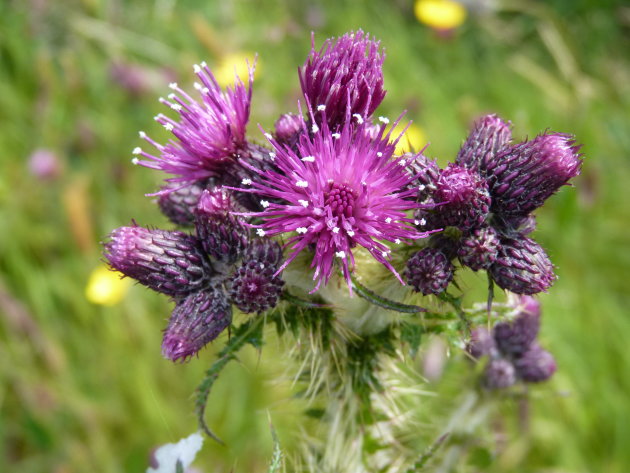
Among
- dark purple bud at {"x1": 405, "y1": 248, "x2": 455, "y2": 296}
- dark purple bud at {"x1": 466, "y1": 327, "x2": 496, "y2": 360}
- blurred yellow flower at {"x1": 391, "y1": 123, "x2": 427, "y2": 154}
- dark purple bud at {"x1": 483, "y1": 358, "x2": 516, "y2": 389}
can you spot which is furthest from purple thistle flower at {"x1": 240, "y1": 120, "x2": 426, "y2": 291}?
blurred yellow flower at {"x1": 391, "y1": 123, "x2": 427, "y2": 154}

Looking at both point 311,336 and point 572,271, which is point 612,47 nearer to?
point 572,271

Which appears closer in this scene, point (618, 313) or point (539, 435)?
point (539, 435)

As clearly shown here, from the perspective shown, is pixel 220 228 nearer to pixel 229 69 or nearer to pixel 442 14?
pixel 229 69

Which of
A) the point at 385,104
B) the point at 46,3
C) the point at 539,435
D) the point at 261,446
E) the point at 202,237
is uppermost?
the point at 46,3

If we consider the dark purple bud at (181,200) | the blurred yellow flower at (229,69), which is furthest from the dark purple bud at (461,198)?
the blurred yellow flower at (229,69)

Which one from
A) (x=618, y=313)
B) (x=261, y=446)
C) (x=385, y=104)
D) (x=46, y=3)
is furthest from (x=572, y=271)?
(x=46, y=3)

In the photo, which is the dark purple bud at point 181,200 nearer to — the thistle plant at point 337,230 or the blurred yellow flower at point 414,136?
the thistle plant at point 337,230

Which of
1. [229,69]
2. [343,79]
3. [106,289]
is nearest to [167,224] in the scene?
[106,289]
